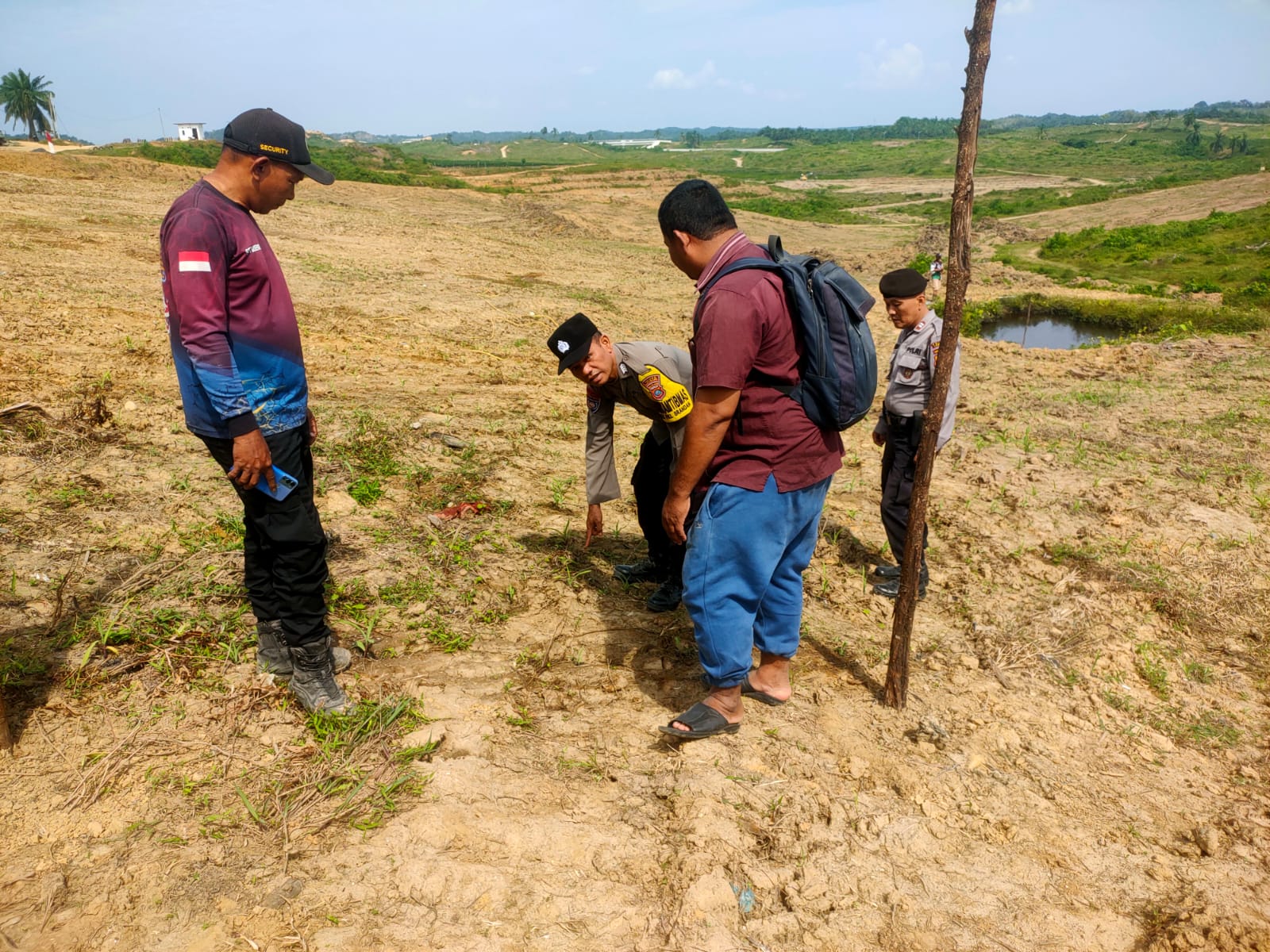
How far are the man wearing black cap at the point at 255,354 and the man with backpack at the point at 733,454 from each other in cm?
122

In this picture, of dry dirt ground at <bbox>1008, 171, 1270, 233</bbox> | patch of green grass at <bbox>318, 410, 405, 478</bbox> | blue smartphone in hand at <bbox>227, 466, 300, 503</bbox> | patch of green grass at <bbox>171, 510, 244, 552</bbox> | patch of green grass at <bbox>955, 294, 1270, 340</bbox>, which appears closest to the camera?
blue smartphone in hand at <bbox>227, 466, 300, 503</bbox>

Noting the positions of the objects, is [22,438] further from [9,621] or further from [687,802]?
[687,802]

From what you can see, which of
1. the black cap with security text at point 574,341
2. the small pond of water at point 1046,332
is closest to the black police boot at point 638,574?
the black cap with security text at point 574,341

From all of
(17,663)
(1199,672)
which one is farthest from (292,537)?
(1199,672)

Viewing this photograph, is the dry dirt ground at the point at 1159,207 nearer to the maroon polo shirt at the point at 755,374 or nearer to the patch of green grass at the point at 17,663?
Answer: the maroon polo shirt at the point at 755,374

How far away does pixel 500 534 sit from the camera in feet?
14.1

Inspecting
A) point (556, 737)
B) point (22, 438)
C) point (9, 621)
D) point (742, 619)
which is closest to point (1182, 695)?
point (742, 619)

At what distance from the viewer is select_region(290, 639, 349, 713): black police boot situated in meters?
2.74

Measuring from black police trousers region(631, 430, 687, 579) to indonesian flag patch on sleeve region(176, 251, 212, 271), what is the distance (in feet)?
6.12

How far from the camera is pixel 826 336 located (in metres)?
2.43

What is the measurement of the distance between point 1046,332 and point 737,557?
13.4 metres

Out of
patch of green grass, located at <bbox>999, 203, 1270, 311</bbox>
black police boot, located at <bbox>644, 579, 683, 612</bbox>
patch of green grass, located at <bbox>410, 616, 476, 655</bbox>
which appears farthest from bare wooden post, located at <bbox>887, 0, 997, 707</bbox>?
patch of green grass, located at <bbox>999, 203, 1270, 311</bbox>

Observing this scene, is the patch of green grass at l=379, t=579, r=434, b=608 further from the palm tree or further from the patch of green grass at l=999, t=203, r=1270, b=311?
the palm tree

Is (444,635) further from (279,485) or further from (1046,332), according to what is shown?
(1046,332)
